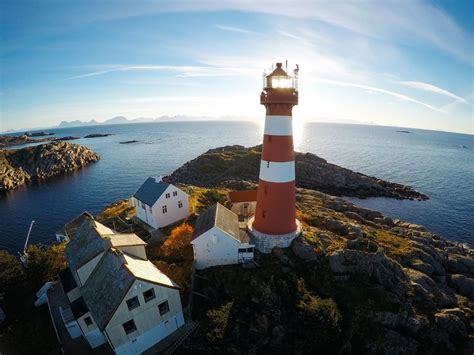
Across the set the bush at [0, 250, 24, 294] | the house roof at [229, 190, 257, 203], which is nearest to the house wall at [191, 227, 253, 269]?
the house roof at [229, 190, 257, 203]

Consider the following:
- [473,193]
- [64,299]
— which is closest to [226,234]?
[64,299]

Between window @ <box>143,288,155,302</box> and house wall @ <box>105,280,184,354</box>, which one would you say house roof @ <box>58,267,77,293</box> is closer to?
house wall @ <box>105,280,184,354</box>

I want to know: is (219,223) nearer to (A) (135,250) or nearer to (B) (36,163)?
(A) (135,250)

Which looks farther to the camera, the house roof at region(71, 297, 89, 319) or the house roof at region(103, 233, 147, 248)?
the house roof at region(103, 233, 147, 248)

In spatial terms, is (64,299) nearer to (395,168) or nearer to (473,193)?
(473,193)

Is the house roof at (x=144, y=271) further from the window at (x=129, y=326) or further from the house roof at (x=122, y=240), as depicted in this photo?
the window at (x=129, y=326)
